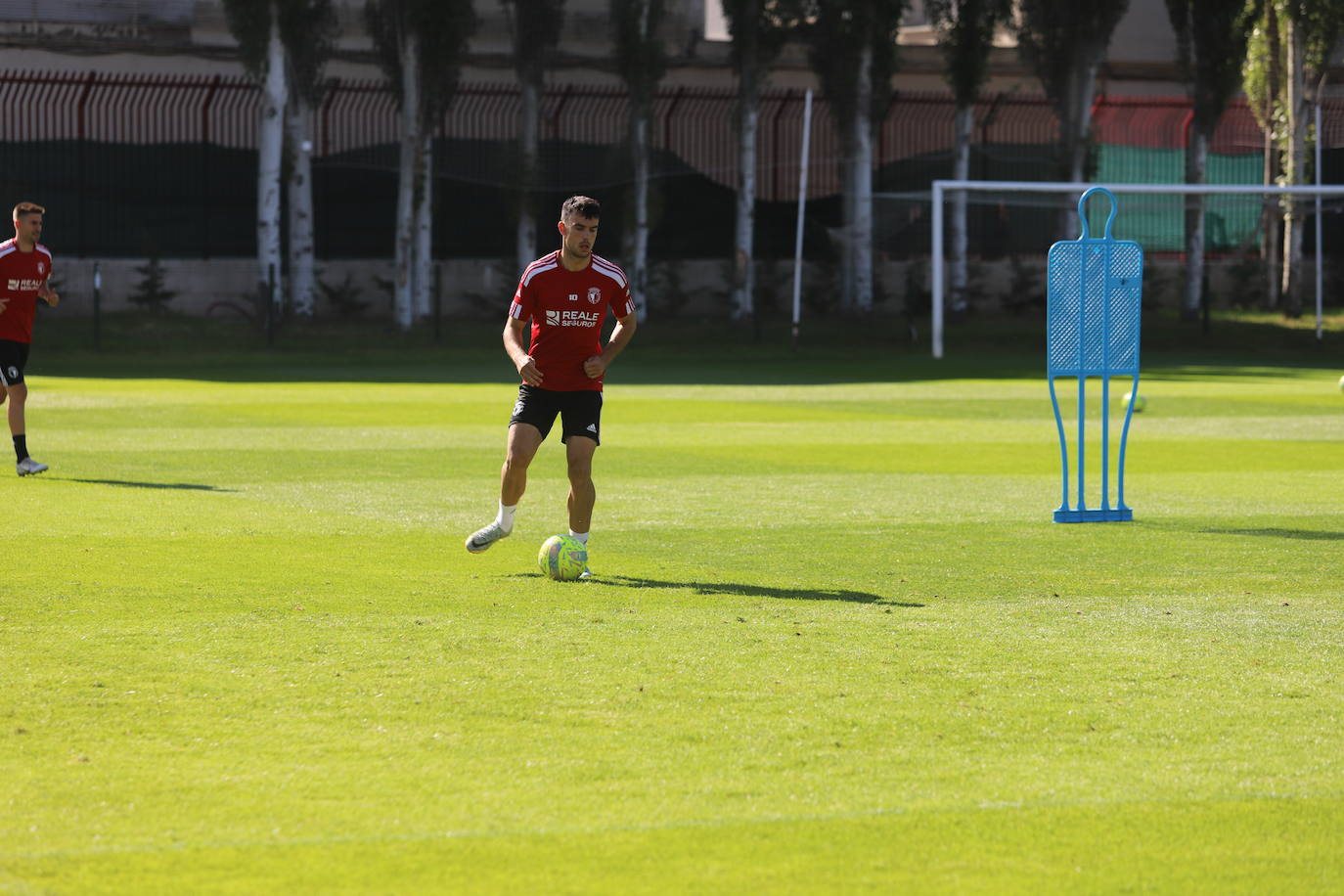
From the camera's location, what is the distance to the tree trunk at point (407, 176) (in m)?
35.8

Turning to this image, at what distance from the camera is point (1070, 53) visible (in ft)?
132

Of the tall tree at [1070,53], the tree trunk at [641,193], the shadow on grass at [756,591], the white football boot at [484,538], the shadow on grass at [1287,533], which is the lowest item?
the shadow on grass at [1287,533]

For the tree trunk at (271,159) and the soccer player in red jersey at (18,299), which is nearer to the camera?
the soccer player in red jersey at (18,299)

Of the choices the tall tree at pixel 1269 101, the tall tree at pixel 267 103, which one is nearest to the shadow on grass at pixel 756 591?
the tall tree at pixel 267 103

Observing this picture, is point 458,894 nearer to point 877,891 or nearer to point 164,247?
point 877,891

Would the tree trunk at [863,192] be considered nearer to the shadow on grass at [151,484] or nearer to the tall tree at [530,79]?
the tall tree at [530,79]

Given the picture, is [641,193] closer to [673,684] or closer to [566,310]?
[566,310]

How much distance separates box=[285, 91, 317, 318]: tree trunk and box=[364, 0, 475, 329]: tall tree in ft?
6.10

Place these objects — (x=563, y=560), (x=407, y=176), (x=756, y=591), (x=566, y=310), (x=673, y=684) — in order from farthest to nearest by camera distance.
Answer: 1. (x=407, y=176)
2. (x=566, y=310)
3. (x=563, y=560)
4. (x=756, y=591)
5. (x=673, y=684)

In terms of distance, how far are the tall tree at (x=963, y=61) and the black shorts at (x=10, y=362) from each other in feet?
89.9

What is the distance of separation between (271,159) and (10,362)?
20577mm

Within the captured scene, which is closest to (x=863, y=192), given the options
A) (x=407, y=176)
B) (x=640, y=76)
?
(x=640, y=76)

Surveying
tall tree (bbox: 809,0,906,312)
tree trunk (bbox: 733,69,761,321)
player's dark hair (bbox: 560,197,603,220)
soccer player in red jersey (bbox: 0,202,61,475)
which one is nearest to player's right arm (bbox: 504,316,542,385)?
player's dark hair (bbox: 560,197,603,220)

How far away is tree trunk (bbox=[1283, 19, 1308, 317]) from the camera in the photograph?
38.9m
